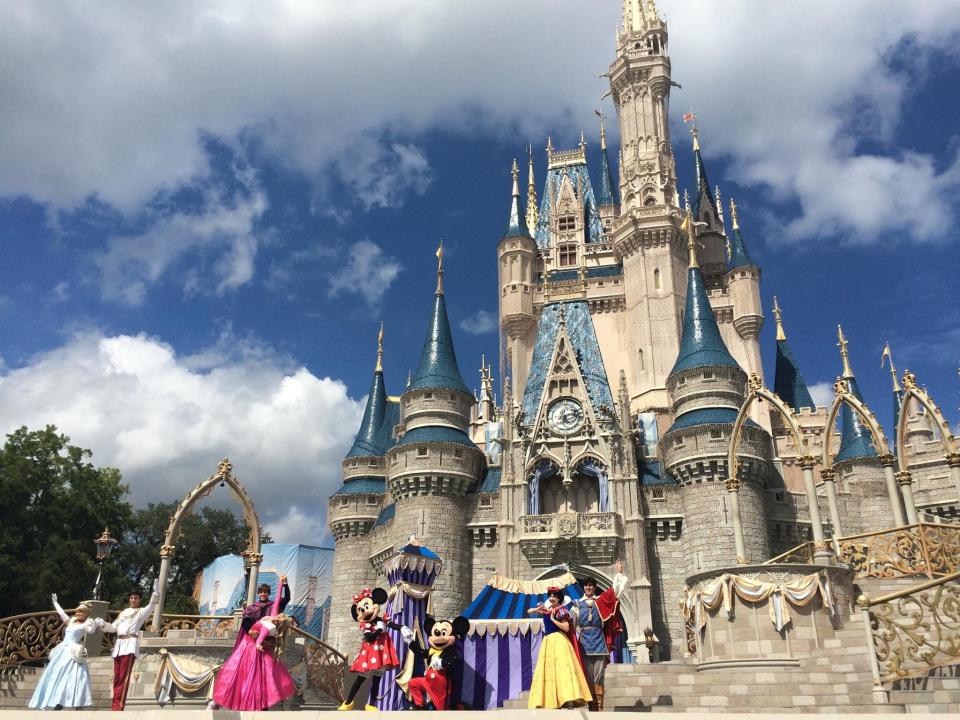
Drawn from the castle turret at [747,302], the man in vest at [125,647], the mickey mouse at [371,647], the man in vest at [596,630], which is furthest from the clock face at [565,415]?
the man in vest at [125,647]

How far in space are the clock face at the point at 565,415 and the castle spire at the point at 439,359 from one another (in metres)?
4.08

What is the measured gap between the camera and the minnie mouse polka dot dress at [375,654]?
32.6 feet

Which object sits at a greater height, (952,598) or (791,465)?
(791,465)

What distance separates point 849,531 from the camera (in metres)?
30.4

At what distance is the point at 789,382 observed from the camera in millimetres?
44688

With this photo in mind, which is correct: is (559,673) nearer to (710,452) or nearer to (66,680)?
(66,680)

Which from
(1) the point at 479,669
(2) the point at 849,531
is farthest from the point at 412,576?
(2) the point at 849,531

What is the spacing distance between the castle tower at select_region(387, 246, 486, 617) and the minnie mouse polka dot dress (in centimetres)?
1889

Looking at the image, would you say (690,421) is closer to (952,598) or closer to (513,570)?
(513,570)

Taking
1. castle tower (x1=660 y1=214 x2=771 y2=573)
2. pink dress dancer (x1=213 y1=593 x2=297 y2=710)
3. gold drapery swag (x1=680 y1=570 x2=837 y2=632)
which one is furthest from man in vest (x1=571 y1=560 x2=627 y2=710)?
castle tower (x1=660 y1=214 x2=771 y2=573)

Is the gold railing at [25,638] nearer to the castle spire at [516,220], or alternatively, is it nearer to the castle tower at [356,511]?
the castle tower at [356,511]

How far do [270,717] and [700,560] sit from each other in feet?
77.7

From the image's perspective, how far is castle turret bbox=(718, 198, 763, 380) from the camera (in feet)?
130

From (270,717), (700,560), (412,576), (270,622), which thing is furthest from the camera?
(700,560)
